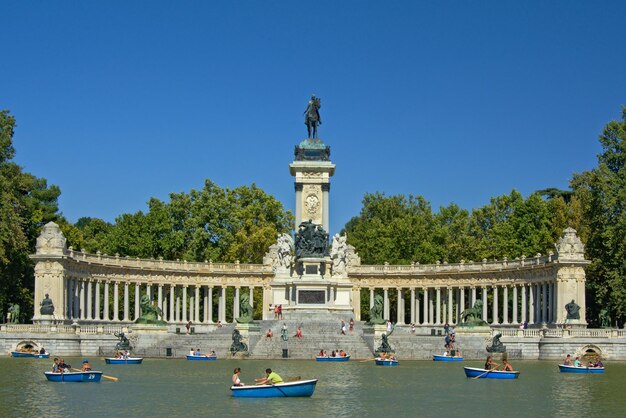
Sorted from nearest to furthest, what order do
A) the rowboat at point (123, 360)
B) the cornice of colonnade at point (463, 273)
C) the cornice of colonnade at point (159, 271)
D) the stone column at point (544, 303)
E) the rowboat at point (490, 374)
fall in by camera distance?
the rowboat at point (490, 374) < the rowboat at point (123, 360) < the stone column at point (544, 303) < the cornice of colonnade at point (463, 273) < the cornice of colonnade at point (159, 271)

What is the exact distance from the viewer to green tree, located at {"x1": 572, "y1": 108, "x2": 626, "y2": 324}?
81938 mm

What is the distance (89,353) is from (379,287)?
1455 inches

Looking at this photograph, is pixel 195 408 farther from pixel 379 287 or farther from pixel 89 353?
pixel 379 287

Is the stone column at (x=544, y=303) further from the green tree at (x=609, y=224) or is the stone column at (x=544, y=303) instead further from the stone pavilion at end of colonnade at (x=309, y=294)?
the green tree at (x=609, y=224)

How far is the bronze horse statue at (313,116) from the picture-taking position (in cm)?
9612

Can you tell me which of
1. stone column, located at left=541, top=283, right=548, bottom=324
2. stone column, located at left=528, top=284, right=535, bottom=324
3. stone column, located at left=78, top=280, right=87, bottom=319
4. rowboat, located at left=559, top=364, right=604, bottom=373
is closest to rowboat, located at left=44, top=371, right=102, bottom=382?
rowboat, located at left=559, top=364, right=604, bottom=373

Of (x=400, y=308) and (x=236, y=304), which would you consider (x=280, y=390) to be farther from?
(x=400, y=308)

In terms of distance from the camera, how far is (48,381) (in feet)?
150

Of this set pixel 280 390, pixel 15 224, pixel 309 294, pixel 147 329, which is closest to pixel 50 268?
pixel 15 224

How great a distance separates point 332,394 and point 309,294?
147 ft

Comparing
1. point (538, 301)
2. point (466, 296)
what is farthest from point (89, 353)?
point (466, 296)

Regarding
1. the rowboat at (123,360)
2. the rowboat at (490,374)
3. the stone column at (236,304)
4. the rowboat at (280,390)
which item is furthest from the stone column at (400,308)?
the rowboat at (280,390)

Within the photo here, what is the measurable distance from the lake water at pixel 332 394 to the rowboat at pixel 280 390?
38cm

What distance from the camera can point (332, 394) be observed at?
40.7m
